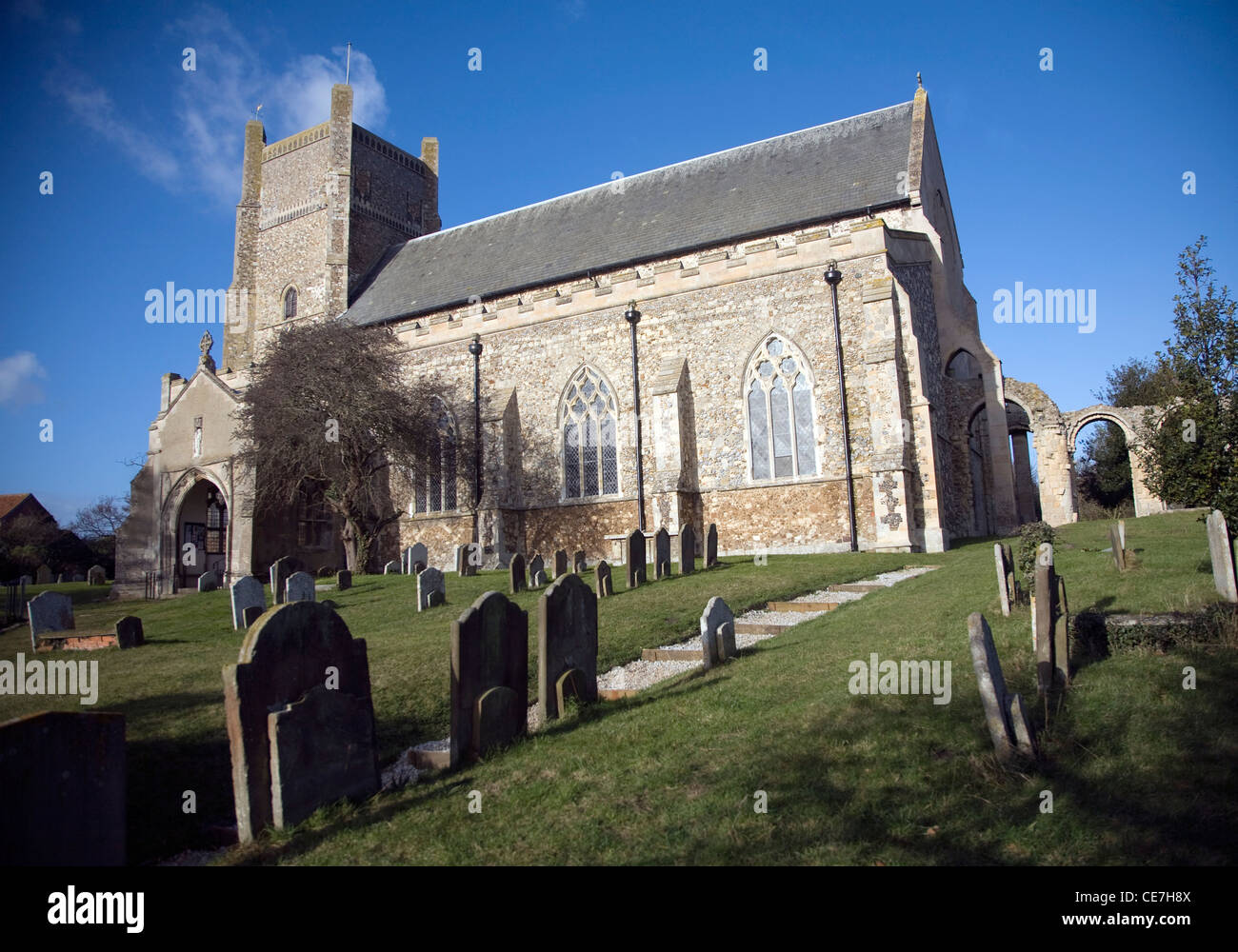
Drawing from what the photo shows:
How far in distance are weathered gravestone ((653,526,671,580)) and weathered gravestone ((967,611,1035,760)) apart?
8.33 m

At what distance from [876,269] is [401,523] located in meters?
13.9

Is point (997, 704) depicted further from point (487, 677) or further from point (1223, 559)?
point (1223, 559)

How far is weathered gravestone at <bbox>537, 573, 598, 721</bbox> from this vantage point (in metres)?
5.95

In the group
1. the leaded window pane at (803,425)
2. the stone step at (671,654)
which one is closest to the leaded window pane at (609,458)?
the leaded window pane at (803,425)

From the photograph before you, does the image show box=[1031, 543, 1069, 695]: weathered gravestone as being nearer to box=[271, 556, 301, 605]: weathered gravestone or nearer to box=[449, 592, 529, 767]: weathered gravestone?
box=[449, 592, 529, 767]: weathered gravestone

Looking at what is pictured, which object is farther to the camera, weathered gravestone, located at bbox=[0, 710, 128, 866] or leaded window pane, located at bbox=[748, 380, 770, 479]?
leaded window pane, located at bbox=[748, 380, 770, 479]

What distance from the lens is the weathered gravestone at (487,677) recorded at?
5133 millimetres

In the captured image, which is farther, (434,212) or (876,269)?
(434,212)

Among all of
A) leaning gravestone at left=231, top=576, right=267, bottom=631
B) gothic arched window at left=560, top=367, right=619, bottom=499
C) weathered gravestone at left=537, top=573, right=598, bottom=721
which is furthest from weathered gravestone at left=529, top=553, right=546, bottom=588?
weathered gravestone at left=537, top=573, right=598, bottom=721

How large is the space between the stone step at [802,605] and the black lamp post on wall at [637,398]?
767 cm

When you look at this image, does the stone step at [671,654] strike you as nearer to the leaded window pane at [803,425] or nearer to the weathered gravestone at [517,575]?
the weathered gravestone at [517,575]

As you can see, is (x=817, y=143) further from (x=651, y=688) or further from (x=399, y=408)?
(x=651, y=688)
